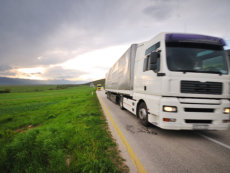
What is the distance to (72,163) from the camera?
2.24 metres

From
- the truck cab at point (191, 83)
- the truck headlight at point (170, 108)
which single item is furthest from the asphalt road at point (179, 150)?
the truck headlight at point (170, 108)

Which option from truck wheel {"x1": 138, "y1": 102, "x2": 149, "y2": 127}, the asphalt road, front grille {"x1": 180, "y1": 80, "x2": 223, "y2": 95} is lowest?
the asphalt road

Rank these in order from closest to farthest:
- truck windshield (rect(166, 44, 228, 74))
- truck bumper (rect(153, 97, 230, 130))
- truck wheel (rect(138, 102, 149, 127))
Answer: truck bumper (rect(153, 97, 230, 130)), truck windshield (rect(166, 44, 228, 74)), truck wheel (rect(138, 102, 149, 127))

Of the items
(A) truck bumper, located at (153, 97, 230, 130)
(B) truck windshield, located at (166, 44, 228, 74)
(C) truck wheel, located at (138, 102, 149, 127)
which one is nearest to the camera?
(A) truck bumper, located at (153, 97, 230, 130)

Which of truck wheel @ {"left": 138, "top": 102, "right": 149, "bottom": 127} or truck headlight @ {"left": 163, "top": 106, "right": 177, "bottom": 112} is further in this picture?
truck wheel @ {"left": 138, "top": 102, "right": 149, "bottom": 127}

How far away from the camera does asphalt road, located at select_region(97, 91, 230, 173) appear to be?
2266 millimetres

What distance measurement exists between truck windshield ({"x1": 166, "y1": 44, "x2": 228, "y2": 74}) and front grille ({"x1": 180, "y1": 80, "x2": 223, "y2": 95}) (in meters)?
0.37

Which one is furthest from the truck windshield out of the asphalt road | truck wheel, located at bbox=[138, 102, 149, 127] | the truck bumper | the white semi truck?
the asphalt road

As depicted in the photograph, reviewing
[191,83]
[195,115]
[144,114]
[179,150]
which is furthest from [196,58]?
[179,150]

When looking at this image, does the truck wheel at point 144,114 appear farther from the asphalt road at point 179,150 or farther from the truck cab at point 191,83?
the truck cab at point 191,83

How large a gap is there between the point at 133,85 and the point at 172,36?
277 centimetres

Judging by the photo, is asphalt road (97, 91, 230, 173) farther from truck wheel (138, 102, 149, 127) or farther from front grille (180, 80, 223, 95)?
front grille (180, 80, 223, 95)

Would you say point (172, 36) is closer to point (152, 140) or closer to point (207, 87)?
point (207, 87)

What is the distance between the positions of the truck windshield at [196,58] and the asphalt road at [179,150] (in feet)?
6.95
